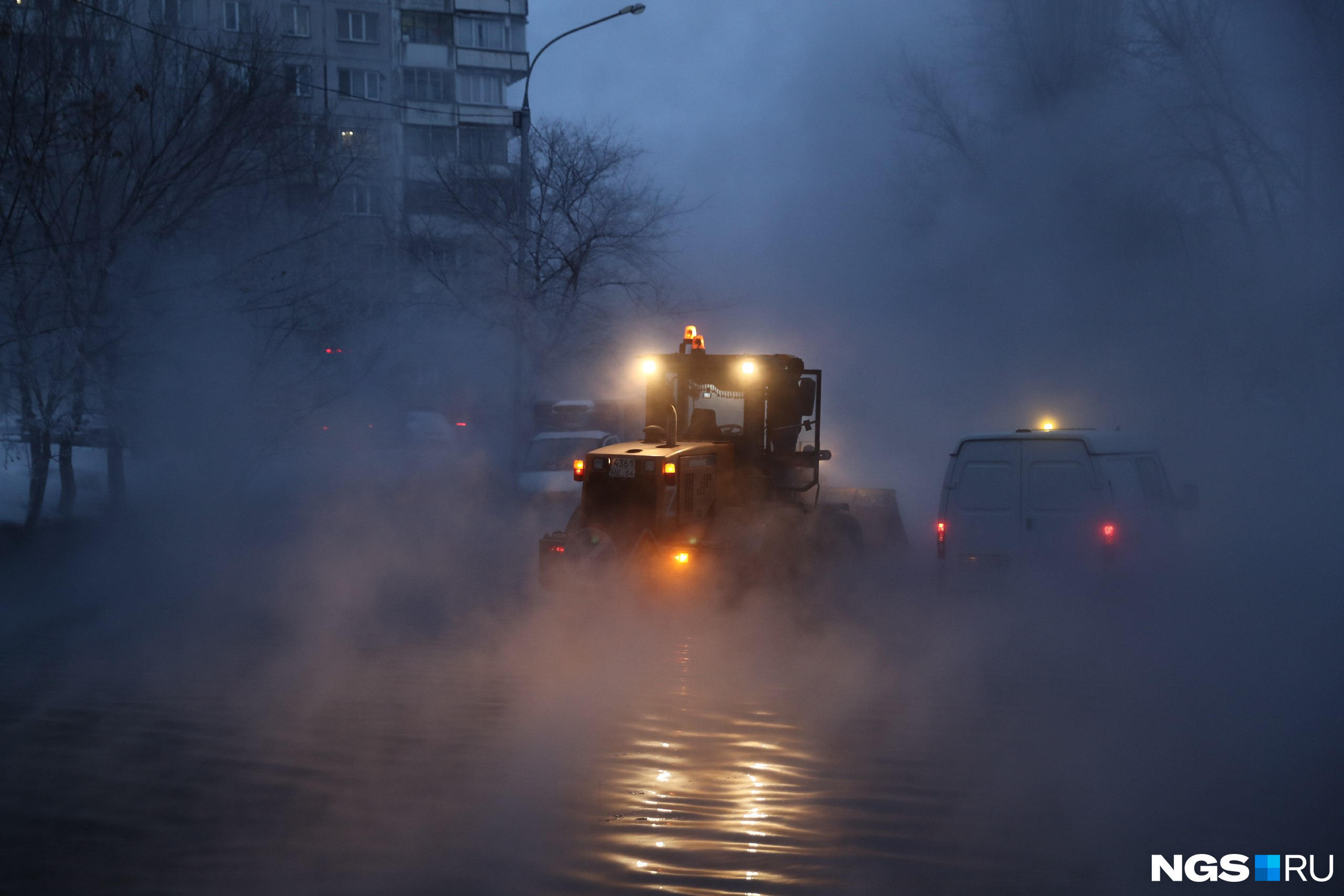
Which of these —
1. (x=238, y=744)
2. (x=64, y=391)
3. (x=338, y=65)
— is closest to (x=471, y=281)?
(x=64, y=391)

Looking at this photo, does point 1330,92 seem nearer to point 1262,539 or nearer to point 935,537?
point 1262,539

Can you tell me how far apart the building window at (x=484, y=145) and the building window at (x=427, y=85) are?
1498 millimetres

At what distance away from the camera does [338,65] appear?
121ft

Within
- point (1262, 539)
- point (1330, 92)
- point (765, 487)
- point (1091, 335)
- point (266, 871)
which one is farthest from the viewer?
point (1091, 335)

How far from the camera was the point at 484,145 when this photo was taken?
25.9m

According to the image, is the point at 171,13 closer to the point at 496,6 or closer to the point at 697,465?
the point at 697,465

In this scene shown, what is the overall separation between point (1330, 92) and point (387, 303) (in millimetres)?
12843

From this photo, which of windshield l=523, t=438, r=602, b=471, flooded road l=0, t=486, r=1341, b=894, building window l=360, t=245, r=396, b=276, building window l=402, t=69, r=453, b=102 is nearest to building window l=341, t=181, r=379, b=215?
building window l=360, t=245, r=396, b=276

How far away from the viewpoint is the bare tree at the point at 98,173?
8.53 meters

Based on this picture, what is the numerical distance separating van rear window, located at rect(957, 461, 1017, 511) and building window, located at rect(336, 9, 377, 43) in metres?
35.6

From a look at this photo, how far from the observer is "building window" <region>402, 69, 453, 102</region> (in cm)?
3850

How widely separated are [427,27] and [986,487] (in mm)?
36853

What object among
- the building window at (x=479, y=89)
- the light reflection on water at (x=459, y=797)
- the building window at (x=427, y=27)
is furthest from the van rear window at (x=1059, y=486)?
the building window at (x=427, y=27)

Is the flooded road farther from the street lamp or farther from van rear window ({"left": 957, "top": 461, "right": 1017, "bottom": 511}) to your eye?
the street lamp
